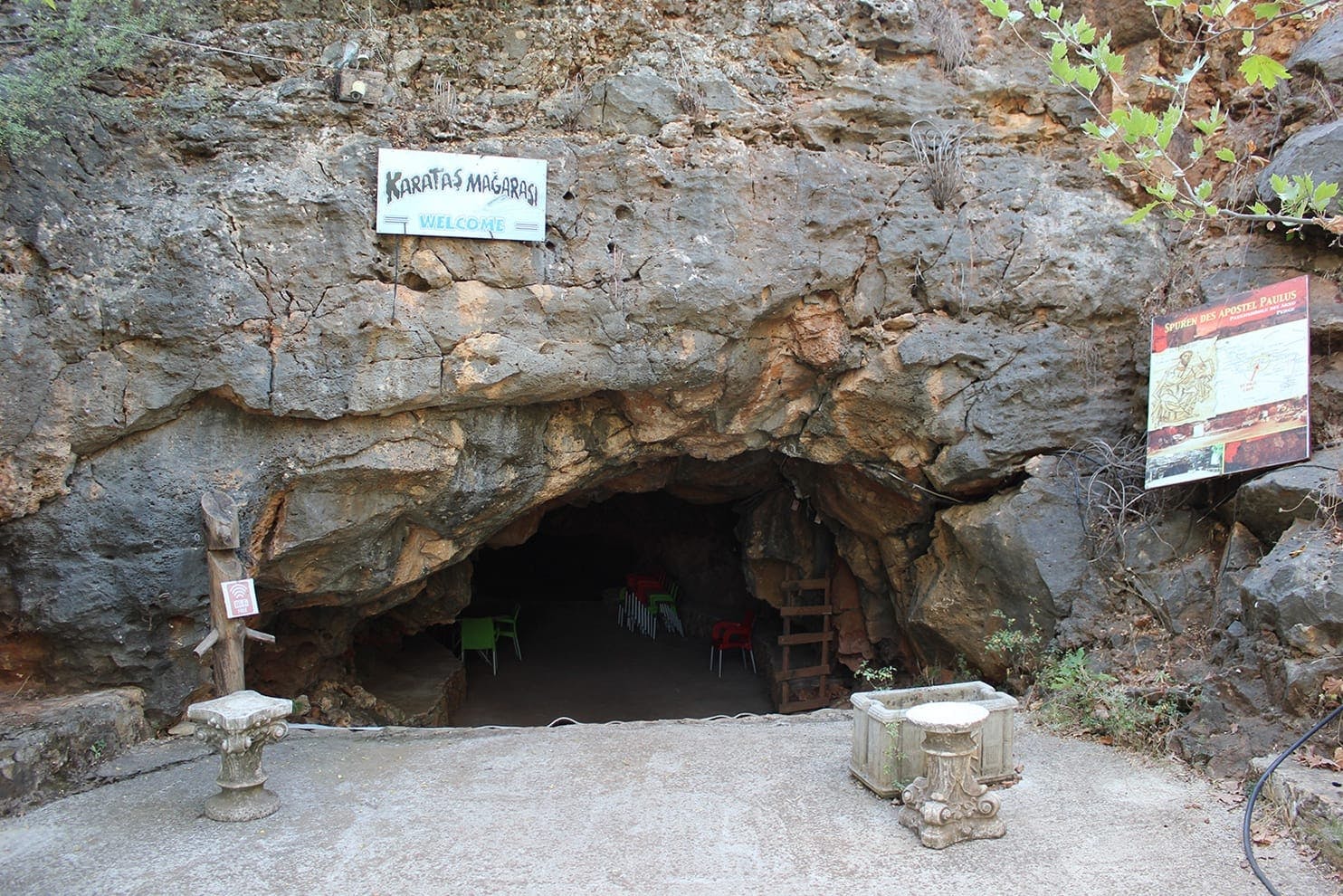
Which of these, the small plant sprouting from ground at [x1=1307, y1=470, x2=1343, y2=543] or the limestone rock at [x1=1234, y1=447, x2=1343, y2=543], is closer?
the small plant sprouting from ground at [x1=1307, y1=470, x2=1343, y2=543]

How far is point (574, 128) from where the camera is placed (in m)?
6.23

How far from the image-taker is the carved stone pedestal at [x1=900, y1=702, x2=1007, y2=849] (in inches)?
160

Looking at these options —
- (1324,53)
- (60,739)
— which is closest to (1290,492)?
(1324,53)

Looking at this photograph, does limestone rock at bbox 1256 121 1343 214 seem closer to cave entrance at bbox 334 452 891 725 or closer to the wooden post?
cave entrance at bbox 334 452 891 725

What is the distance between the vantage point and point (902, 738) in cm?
461

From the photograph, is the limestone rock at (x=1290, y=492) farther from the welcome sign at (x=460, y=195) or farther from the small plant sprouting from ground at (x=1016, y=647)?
the welcome sign at (x=460, y=195)

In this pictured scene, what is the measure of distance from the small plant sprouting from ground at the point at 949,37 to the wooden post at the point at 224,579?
6030 millimetres

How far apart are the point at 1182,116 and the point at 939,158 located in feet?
5.11

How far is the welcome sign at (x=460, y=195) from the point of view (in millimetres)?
5711

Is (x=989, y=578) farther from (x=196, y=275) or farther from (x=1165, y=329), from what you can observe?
(x=196, y=275)

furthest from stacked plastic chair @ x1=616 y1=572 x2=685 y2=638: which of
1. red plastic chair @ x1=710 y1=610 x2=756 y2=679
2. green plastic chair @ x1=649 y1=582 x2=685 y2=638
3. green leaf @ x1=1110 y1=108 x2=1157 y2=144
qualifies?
green leaf @ x1=1110 y1=108 x2=1157 y2=144

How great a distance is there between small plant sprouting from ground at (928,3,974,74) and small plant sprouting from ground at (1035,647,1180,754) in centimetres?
446

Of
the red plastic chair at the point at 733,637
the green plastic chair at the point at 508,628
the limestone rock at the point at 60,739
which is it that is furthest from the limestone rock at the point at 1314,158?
the green plastic chair at the point at 508,628

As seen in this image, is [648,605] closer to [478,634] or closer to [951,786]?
[478,634]
